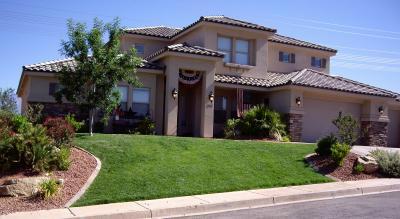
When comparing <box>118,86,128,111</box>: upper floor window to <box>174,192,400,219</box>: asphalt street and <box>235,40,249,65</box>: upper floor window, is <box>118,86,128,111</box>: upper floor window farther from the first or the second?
<box>174,192,400,219</box>: asphalt street

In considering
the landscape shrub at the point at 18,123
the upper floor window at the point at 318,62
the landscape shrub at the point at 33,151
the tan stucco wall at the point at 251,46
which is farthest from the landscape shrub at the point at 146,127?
the upper floor window at the point at 318,62

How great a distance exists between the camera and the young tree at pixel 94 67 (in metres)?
16.1

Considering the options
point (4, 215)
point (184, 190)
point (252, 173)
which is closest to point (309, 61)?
point (252, 173)

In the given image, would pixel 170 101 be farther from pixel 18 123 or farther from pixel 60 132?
pixel 60 132

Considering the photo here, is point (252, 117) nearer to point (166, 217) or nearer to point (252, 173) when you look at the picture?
point (252, 173)

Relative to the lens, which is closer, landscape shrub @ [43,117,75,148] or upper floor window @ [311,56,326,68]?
landscape shrub @ [43,117,75,148]

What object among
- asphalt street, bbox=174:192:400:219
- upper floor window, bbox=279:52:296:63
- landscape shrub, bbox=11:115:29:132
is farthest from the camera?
upper floor window, bbox=279:52:296:63

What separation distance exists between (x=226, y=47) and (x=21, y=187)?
635 inches

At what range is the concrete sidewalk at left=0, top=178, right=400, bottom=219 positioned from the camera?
9.73 meters

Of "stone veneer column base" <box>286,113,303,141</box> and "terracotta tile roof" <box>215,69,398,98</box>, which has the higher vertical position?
"terracotta tile roof" <box>215,69,398,98</box>

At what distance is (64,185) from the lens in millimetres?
11453

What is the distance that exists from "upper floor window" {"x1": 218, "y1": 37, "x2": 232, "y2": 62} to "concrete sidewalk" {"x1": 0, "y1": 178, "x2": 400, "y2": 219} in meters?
12.6

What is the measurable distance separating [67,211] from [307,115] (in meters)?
16.8

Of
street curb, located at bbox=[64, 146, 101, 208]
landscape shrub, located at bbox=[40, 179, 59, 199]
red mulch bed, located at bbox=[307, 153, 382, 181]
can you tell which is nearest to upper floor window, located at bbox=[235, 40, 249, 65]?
red mulch bed, located at bbox=[307, 153, 382, 181]
